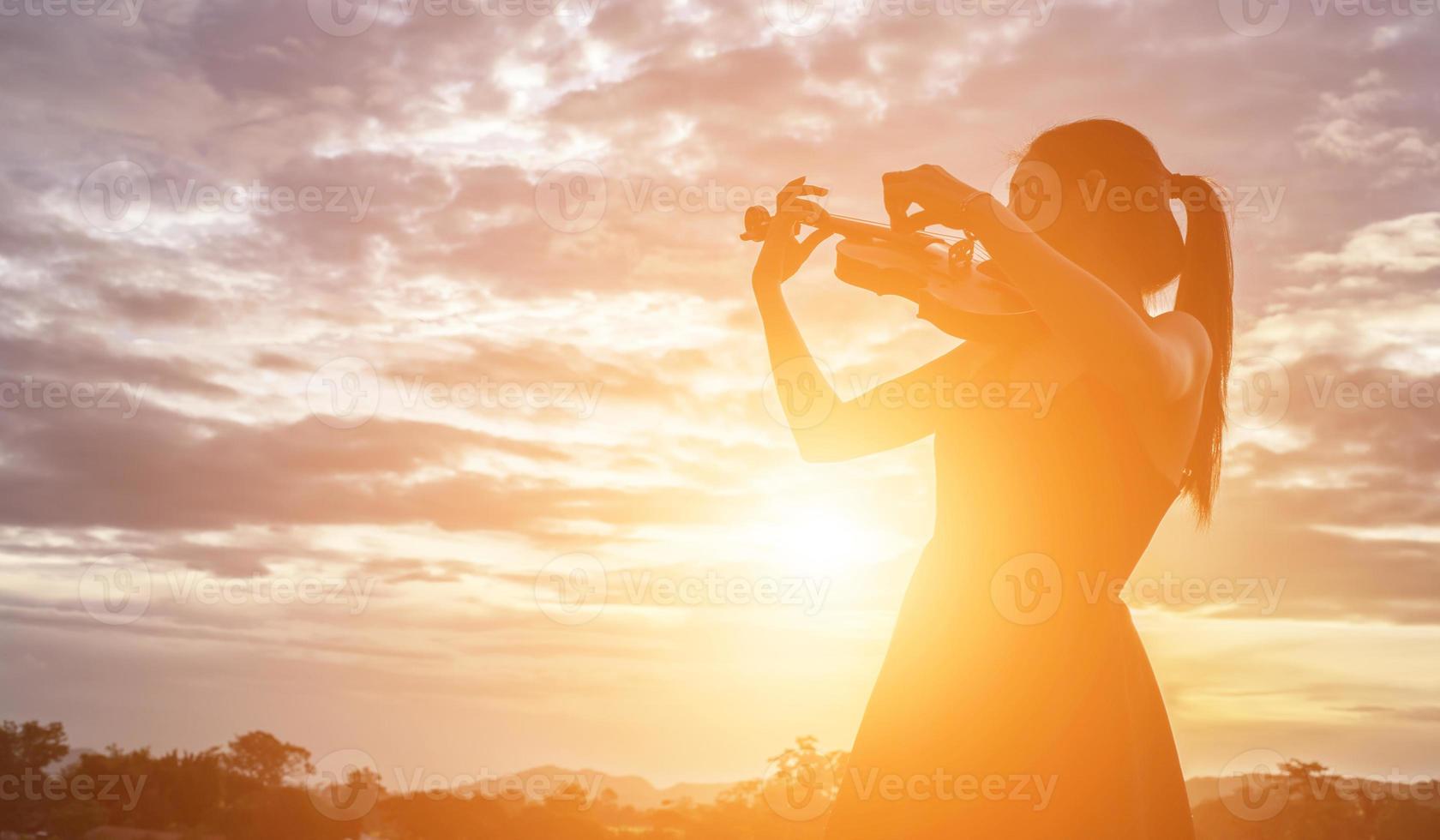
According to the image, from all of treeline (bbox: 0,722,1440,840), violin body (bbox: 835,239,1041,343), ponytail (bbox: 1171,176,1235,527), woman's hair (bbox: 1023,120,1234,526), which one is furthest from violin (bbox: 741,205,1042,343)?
treeline (bbox: 0,722,1440,840)

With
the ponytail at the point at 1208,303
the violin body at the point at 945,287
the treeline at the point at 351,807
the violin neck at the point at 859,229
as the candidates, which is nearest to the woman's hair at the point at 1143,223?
the ponytail at the point at 1208,303

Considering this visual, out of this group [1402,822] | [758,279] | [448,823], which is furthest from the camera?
[1402,822]

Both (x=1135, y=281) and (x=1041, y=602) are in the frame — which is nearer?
(x=1041, y=602)

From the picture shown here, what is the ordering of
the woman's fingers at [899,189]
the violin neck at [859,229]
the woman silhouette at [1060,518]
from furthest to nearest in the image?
the violin neck at [859,229], the woman's fingers at [899,189], the woman silhouette at [1060,518]

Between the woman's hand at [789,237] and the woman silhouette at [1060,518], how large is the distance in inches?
25.7

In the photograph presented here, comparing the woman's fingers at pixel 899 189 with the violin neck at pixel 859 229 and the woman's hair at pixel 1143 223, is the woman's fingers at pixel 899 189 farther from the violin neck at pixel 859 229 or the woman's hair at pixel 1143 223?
the violin neck at pixel 859 229

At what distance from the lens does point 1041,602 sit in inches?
124

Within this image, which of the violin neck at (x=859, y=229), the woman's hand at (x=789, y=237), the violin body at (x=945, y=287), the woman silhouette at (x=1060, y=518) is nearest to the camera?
the woman silhouette at (x=1060, y=518)

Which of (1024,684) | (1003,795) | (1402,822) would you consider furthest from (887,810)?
(1402,822)

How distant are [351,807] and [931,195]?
210 feet

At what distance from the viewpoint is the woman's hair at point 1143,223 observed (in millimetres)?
3557

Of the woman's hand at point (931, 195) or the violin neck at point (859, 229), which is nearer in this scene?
the woman's hand at point (931, 195)

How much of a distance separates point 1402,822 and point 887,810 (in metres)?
71.3

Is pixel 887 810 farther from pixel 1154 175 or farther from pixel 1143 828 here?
pixel 1154 175
